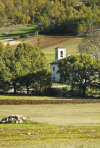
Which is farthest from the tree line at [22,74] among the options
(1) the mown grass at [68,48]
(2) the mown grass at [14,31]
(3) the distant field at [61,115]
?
(2) the mown grass at [14,31]

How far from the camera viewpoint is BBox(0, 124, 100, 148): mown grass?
17.0 m

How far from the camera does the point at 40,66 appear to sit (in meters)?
67.2

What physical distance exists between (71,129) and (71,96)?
122 ft

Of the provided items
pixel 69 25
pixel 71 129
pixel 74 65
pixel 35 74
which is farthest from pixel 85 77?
pixel 69 25

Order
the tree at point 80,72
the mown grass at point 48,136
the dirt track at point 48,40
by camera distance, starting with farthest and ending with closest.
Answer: the dirt track at point 48,40, the tree at point 80,72, the mown grass at point 48,136

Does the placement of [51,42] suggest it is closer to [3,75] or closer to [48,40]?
[48,40]

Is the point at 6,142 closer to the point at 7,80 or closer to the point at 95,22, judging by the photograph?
the point at 7,80

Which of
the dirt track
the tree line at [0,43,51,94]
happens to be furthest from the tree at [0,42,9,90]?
the dirt track

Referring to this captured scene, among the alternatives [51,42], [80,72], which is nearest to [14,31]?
[51,42]

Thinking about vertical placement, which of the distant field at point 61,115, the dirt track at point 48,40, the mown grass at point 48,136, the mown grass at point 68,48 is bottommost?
the distant field at point 61,115

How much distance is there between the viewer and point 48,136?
18.8 meters

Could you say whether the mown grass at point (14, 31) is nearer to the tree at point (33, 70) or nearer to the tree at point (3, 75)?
the tree at point (33, 70)

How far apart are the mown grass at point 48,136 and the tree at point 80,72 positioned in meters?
38.0

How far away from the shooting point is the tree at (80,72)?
5984 cm
